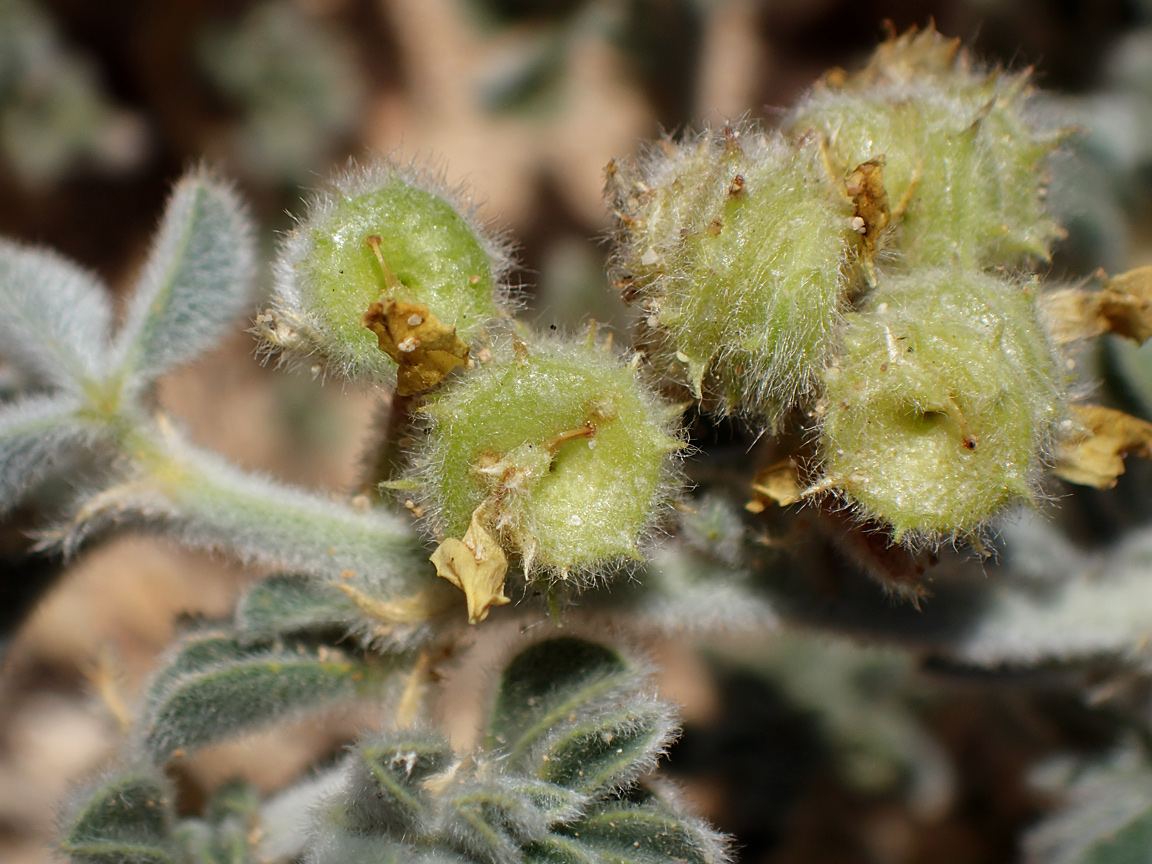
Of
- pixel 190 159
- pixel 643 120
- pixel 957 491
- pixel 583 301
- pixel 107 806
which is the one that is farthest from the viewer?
pixel 643 120

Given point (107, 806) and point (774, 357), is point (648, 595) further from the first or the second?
point (107, 806)

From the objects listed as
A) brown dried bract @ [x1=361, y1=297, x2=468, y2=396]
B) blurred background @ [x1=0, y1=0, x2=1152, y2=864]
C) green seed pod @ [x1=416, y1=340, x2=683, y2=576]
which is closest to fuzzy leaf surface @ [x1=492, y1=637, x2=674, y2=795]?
green seed pod @ [x1=416, y1=340, x2=683, y2=576]

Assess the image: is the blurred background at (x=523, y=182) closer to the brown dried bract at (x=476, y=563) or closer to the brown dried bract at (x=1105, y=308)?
the brown dried bract at (x=1105, y=308)

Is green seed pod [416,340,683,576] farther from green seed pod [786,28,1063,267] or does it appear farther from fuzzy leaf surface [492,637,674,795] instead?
green seed pod [786,28,1063,267]

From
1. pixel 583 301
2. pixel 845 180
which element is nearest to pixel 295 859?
pixel 845 180

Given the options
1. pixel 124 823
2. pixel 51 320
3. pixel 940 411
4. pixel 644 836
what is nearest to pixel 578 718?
pixel 644 836
